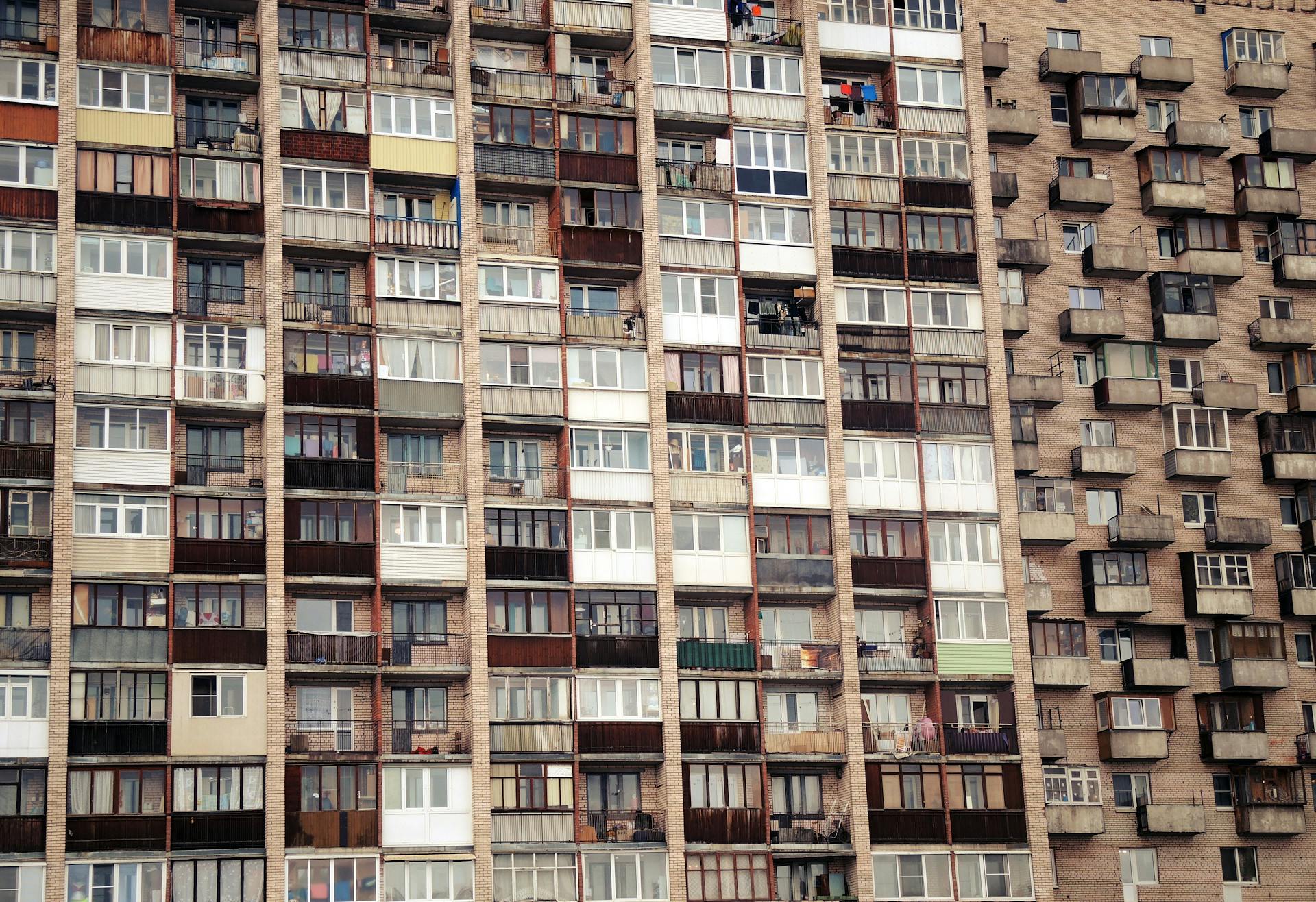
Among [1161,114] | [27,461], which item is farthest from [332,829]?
[1161,114]

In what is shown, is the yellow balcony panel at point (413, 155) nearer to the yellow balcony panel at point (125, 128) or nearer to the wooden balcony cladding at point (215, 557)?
the yellow balcony panel at point (125, 128)

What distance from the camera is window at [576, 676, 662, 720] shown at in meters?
85.6

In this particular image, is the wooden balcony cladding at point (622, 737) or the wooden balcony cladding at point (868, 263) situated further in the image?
the wooden balcony cladding at point (868, 263)

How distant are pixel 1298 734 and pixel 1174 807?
705cm

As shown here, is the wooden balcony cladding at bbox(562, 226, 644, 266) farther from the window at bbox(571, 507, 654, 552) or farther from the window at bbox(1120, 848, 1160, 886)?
the window at bbox(1120, 848, 1160, 886)

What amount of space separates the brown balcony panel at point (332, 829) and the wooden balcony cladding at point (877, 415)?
24.1m

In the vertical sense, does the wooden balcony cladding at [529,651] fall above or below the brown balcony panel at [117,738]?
above

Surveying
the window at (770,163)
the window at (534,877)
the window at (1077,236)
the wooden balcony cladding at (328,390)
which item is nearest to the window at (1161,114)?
the window at (1077,236)

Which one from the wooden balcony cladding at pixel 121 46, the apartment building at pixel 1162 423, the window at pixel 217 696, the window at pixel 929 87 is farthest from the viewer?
the window at pixel 929 87

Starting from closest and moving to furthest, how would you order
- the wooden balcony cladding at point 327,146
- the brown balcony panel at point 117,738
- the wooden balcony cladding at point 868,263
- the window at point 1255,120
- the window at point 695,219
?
the brown balcony panel at point 117,738
the wooden balcony cladding at point 327,146
the window at point 695,219
the wooden balcony cladding at point 868,263
the window at point 1255,120

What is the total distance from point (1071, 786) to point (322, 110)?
38.8 meters

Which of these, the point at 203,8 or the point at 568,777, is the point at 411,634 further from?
the point at 203,8

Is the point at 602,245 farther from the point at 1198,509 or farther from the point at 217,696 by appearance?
the point at 1198,509

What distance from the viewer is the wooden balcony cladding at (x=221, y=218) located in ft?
285
